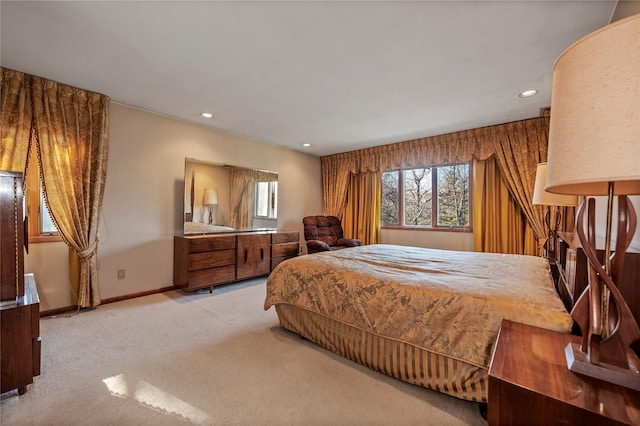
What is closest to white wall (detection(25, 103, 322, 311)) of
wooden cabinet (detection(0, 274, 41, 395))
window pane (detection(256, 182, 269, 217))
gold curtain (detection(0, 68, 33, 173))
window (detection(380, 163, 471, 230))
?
gold curtain (detection(0, 68, 33, 173))

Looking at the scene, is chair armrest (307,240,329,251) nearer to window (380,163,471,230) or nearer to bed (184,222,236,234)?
bed (184,222,236,234)

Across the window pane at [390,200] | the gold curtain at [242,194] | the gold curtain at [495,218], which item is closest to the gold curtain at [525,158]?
the gold curtain at [495,218]

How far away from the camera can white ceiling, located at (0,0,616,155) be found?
1.78 meters

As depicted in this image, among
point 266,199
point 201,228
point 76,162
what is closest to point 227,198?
point 201,228

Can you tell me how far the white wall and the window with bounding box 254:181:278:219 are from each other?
87 cm

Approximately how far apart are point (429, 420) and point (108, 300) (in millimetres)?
3622

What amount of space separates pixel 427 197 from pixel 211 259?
372cm

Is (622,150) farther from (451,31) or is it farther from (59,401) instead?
(59,401)

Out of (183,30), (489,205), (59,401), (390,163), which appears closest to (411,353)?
(59,401)

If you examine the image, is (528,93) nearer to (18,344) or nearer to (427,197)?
(427,197)

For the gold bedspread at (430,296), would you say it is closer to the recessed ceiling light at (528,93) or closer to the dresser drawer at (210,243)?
the dresser drawer at (210,243)

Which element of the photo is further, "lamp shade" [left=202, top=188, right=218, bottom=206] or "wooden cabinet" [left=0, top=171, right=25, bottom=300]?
"lamp shade" [left=202, top=188, right=218, bottom=206]

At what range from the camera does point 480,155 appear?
4.05 metres

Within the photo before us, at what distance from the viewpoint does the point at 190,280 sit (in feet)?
11.6
